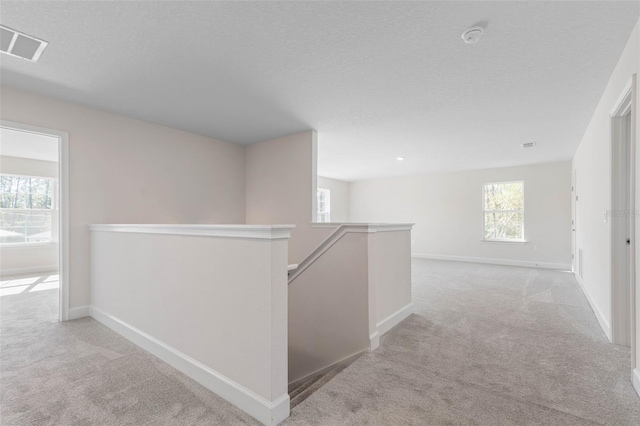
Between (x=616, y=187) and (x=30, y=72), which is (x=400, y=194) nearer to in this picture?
(x=616, y=187)

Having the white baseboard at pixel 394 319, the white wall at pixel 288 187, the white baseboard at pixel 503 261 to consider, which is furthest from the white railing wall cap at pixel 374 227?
the white baseboard at pixel 503 261

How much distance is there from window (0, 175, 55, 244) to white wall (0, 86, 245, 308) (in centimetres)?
428

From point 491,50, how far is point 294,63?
1.49 m

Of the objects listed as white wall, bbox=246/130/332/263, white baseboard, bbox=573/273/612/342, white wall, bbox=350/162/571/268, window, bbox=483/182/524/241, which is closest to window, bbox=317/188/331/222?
white wall, bbox=350/162/571/268

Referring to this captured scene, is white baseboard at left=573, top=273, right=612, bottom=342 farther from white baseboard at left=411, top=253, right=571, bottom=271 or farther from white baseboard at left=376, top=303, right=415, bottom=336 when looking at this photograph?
white baseboard at left=411, top=253, right=571, bottom=271

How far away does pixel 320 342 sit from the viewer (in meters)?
3.12

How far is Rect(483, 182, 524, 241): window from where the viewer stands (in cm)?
692

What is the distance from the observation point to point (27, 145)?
508 centimetres

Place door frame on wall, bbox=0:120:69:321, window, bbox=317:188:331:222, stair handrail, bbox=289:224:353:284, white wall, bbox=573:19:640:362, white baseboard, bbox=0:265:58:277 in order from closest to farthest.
→ white wall, bbox=573:19:640:362
stair handrail, bbox=289:224:353:284
door frame on wall, bbox=0:120:69:321
white baseboard, bbox=0:265:58:277
window, bbox=317:188:331:222

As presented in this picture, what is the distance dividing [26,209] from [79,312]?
448cm

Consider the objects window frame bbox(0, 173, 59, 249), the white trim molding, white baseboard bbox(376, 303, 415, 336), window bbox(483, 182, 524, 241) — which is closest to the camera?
the white trim molding

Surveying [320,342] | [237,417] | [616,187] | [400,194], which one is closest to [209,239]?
[237,417]

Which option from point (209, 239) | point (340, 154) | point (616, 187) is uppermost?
point (340, 154)

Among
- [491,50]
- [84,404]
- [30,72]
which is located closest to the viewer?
[84,404]
